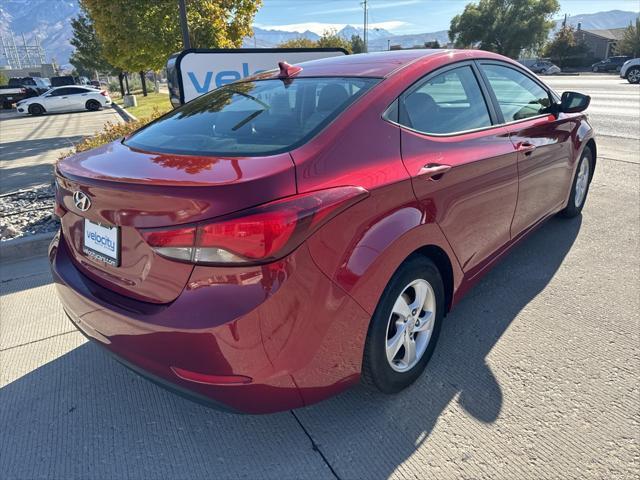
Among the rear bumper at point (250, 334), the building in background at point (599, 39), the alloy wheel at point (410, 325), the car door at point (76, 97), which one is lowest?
the car door at point (76, 97)

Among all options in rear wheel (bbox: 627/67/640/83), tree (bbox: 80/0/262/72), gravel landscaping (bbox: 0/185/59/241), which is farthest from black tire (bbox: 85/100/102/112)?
rear wheel (bbox: 627/67/640/83)

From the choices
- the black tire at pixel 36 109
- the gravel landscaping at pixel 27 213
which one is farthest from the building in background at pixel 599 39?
the gravel landscaping at pixel 27 213

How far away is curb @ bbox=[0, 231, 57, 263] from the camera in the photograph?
4477 millimetres

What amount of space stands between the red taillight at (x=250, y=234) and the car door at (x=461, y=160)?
73cm

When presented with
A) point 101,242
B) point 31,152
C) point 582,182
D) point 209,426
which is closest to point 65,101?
point 31,152

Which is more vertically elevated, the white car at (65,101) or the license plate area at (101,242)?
the license plate area at (101,242)

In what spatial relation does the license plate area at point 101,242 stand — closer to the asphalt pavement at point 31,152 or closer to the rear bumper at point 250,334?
the rear bumper at point 250,334

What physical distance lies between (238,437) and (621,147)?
8804mm

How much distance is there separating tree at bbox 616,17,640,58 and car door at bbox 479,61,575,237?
204ft

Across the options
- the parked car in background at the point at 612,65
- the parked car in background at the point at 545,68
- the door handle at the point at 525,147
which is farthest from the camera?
the parked car in background at the point at 545,68

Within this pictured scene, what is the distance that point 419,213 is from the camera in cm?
227

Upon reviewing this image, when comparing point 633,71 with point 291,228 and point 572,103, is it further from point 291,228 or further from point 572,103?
point 291,228

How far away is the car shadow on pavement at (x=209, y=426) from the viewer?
212 cm

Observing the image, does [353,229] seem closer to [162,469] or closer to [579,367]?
[162,469]
